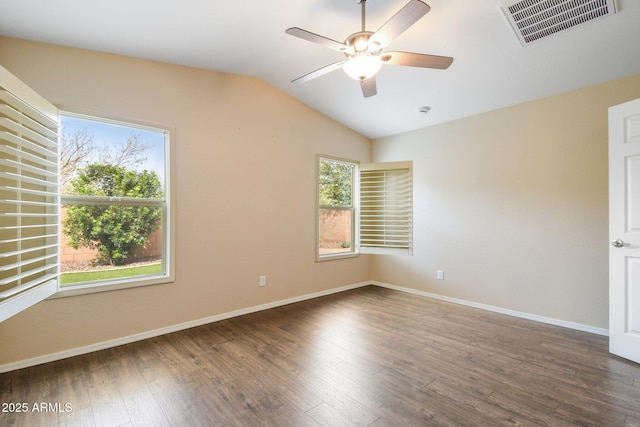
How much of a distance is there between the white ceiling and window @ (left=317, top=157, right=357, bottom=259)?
1.41 meters

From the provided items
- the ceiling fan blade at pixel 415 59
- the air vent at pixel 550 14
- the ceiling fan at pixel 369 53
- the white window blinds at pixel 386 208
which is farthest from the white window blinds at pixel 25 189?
the white window blinds at pixel 386 208

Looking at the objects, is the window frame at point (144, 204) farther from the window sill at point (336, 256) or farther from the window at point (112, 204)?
the window sill at point (336, 256)

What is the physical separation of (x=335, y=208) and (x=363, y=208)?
20.7 inches

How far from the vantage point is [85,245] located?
2.72 metres

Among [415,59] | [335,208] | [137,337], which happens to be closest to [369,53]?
[415,59]

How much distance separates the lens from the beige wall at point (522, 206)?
306cm

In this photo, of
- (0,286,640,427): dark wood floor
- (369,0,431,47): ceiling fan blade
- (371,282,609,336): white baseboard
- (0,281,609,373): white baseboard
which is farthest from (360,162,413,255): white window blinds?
(369,0,431,47): ceiling fan blade

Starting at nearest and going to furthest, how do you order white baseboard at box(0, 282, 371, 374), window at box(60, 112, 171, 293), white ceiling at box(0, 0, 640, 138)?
white ceiling at box(0, 0, 640, 138) < white baseboard at box(0, 282, 371, 374) < window at box(60, 112, 171, 293)

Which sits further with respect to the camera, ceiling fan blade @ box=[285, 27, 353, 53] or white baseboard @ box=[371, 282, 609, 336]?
white baseboard @ box=[371, 282, 609, 336]

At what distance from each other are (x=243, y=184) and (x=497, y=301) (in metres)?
3.52

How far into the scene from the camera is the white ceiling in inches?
86.4

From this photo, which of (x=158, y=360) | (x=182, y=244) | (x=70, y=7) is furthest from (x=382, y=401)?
(x=70, y=7)

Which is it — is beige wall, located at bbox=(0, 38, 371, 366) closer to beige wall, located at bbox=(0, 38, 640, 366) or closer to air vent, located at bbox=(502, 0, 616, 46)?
beige wall, located at bbox=(0, 38, 640, 366)

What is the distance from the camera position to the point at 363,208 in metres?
4.94
